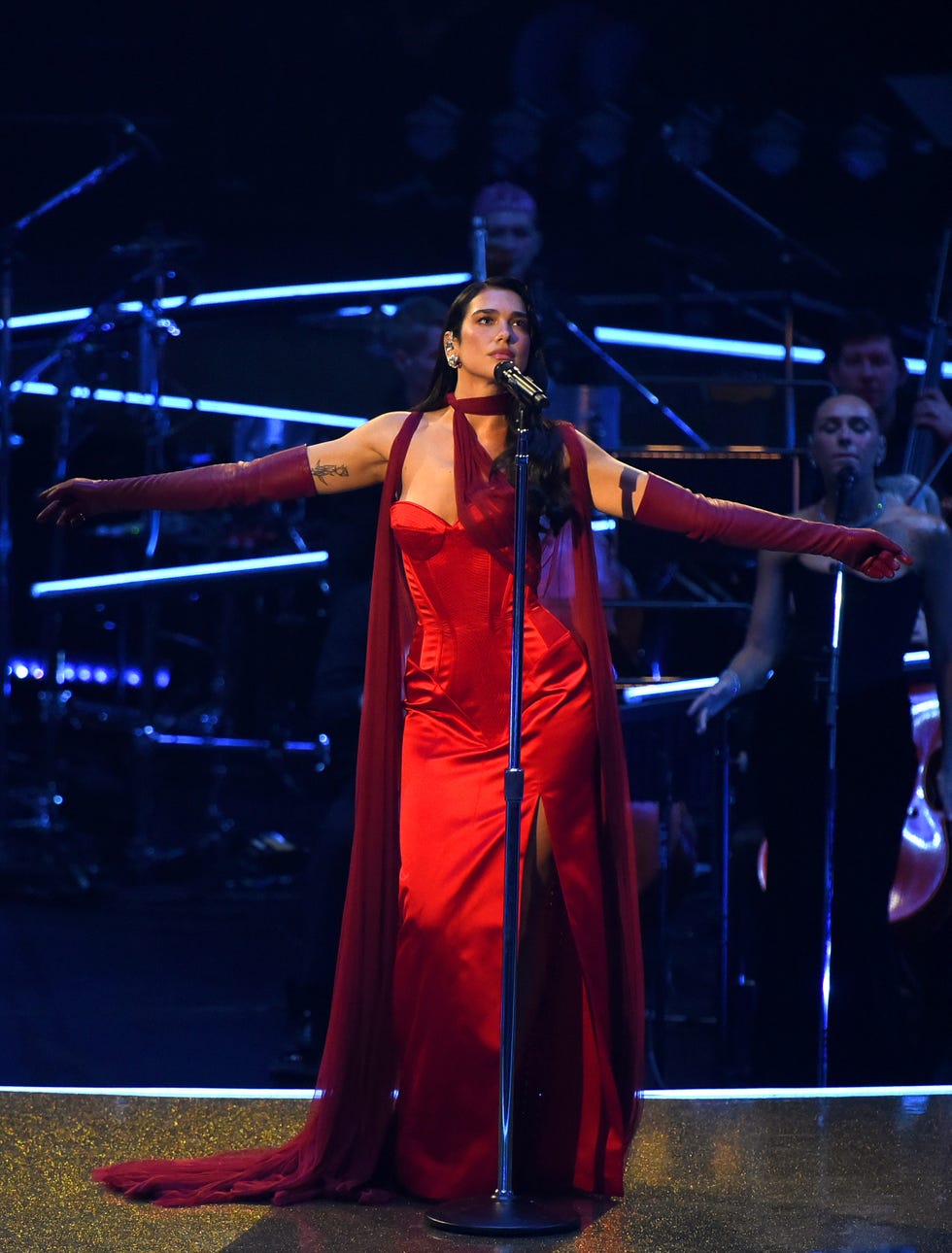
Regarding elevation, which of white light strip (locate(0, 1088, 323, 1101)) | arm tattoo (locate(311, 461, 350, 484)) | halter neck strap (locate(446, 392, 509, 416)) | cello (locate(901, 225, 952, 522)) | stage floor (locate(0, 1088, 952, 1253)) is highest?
cello (locate(901, 225, 952, 522))

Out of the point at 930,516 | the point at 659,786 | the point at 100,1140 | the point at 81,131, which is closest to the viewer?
the point at 100,1140

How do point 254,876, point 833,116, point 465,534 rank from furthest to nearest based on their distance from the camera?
point 833,116 < point 254,876 < point 465,534

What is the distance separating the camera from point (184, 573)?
552cm

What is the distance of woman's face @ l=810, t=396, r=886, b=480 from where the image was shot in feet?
13.4

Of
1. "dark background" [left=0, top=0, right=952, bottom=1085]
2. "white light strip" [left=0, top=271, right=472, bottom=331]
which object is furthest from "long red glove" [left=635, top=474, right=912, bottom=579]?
"white light strip" [left=0, top=271, right=472, bottom=331]

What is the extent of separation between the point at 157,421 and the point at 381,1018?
3.48 metres

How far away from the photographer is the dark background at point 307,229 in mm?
6418

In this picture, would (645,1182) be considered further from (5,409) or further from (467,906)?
(5,409)

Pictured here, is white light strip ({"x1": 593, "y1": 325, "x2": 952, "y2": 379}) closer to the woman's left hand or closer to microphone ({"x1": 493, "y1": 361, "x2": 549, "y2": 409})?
the woman's left hand

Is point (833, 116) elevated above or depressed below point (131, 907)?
above

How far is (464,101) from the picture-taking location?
7449mm

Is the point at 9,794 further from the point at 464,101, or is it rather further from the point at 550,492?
the point at 550,492

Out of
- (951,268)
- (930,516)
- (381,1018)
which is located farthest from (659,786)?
(951,268)

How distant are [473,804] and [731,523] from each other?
0.66 metres
